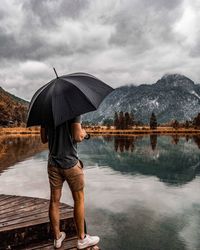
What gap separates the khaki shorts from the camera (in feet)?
16.6

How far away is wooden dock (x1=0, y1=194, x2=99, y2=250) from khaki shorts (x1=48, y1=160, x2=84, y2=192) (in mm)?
1130

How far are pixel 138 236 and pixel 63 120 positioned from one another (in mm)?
5156

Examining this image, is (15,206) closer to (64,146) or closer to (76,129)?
(64,146)

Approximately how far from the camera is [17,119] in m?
140

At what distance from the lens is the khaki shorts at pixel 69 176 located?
5066mm

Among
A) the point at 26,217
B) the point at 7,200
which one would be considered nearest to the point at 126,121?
the point at 7,200

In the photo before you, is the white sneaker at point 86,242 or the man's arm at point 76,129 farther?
the white sneaker at point 86,242

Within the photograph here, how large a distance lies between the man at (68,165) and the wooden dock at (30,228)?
1.83ft

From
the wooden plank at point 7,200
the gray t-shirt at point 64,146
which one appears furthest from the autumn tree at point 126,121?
the gray t-shirt at point 64,146

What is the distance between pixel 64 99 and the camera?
488 centimetres

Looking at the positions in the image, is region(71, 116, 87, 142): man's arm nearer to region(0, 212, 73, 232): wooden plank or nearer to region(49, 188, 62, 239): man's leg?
region(49, 188, 62, 239): man's leg

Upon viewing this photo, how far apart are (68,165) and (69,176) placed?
185mm

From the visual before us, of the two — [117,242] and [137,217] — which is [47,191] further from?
[117,242]

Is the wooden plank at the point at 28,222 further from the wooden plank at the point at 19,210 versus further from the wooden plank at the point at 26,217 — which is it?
the wooden plank at the point at 19,210
